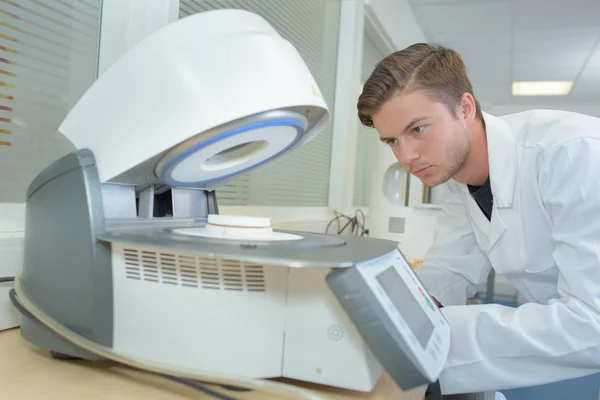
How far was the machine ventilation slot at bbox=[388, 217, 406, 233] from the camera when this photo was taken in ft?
5.78

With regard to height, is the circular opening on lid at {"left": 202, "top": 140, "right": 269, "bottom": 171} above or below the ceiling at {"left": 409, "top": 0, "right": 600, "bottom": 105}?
below

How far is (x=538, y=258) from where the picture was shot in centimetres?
104

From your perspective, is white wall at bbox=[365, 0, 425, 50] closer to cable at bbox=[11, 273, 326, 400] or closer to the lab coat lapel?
the lab coat lapel

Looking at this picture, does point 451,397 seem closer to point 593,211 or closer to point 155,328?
point 593,211

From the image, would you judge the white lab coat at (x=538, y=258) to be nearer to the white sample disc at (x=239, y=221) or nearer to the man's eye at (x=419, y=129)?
the man's eye at (x=419, y=129)

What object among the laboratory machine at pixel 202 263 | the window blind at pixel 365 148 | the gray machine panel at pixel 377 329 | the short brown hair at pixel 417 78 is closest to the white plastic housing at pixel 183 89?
the laboratory machine at pixel 202 263

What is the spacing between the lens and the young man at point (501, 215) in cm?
Answer: 82

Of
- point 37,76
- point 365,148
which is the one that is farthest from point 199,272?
point 365,148

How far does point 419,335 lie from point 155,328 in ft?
1.05

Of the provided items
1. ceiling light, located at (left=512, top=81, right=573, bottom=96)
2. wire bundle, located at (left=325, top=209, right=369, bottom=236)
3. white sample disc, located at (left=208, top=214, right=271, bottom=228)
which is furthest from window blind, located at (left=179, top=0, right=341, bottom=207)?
ceiling light, located at (left=512, top=81, right=573, bottom=96)

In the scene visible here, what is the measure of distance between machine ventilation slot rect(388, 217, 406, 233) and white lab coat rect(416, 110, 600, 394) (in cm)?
55

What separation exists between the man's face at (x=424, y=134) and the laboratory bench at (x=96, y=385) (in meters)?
0.59

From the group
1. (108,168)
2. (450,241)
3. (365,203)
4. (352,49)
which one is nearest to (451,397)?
(450,241)

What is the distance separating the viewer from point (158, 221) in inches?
29.1
